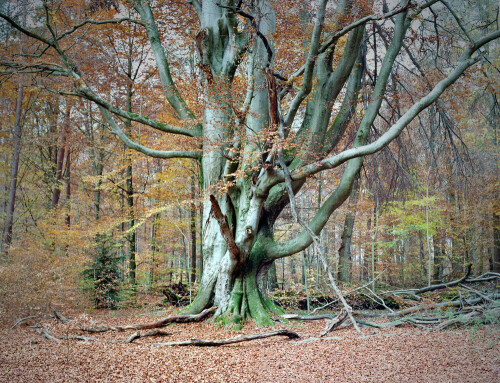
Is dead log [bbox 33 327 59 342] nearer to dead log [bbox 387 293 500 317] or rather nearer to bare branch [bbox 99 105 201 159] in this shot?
bare branch [bbox 99 105 201 159]

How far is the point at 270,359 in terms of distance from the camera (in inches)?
181

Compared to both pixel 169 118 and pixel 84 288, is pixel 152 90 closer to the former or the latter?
pixel 169 118

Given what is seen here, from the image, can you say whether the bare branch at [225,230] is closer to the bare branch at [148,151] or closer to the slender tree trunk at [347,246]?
the bare branch at [148,151]

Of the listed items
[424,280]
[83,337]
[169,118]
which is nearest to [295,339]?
[83,337]

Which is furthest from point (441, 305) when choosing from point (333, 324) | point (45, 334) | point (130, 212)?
point (130, 212)

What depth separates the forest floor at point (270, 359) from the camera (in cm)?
364

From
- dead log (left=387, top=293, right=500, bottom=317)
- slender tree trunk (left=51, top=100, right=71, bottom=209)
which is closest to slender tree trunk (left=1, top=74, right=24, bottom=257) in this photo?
slender tree trunk (left=51, top=100, right=71, bottom=209)

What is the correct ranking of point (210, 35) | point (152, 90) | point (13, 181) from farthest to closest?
point (152, 90) < point (13, 181) < point (210, 35)

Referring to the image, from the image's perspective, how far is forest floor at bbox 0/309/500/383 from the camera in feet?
11.9

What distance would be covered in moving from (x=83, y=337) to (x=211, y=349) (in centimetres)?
215

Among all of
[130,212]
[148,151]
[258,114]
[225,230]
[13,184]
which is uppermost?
[258,114]

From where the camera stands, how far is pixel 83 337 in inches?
217

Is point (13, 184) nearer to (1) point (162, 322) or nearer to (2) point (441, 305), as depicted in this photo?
(1) point (162, 322)

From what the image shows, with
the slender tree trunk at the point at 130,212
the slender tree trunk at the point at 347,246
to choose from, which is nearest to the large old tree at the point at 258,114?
the slender tree trunk at the point at 130,212
